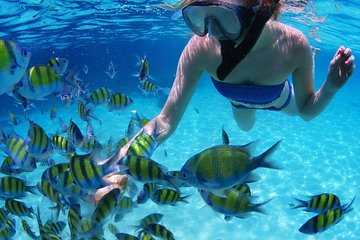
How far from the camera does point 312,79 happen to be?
4312 mm

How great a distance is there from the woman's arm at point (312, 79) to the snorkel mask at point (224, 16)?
127cm

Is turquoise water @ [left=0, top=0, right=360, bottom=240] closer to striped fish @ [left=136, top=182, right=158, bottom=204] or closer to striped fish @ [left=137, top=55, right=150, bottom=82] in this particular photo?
striped fish @ [left=136, top=182, right=158, bottom=204]

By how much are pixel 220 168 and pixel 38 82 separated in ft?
8.96

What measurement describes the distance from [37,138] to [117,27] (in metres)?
26.7

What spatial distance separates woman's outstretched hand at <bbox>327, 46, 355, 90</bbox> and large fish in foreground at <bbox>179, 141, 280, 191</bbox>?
1636mm

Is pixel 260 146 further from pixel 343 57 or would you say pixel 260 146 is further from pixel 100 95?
pixel 343 57

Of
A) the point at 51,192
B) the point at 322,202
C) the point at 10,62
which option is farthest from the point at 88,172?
the point at 322,202

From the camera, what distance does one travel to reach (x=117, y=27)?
2903 centimetres

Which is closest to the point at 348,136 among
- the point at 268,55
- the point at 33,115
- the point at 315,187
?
the point at 315,187

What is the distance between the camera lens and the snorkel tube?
108 inches

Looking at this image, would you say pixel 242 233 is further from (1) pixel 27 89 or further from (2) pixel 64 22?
(2) pixel 64 22

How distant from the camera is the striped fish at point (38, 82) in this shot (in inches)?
159

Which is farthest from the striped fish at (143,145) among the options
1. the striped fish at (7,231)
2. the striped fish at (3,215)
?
the striped fish at (7,231)

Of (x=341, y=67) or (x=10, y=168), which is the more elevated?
(x=341, y=67)
